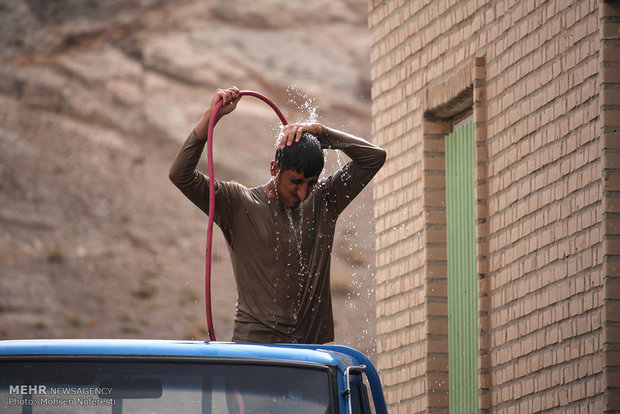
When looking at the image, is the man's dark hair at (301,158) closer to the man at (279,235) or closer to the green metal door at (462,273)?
the man at (279,235)

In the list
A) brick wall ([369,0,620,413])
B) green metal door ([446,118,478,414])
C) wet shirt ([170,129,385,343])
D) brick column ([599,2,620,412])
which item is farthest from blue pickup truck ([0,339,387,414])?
green metal door ([446,118,478,414])

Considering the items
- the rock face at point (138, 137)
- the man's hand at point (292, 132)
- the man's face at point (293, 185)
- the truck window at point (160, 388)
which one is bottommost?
the truck window at point (160, 388)

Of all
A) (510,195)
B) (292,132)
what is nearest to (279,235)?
(292,132)

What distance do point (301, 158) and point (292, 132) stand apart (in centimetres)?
16

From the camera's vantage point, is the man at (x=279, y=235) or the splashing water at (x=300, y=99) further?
the splashing water at (x=300, y=99)

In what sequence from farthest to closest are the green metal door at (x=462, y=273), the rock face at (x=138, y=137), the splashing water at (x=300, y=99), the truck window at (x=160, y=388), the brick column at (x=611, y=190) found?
the splashing water at (x=300, y=99) → the rock face at (x=138, y=137) → the green metal door at (x=462, y=273) → the brick column at (x=611, y=190) → the truck window at (x=160, y=388)

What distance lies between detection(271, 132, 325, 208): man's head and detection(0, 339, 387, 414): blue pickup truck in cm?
148

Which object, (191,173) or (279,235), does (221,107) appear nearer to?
(191,173)

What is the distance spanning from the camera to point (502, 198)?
28.6 feet

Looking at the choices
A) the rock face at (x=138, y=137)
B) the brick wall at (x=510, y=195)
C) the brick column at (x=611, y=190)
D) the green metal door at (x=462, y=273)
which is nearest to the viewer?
the brick column at (x=611, y=190)

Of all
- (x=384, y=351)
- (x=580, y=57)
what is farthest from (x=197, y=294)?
(x=580, y=57)

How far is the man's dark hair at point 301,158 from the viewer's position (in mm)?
6582

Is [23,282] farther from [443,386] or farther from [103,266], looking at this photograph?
[443,386]

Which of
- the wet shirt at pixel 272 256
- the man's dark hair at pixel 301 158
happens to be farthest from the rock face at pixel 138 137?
the man's dark hair at pixel 301 158
